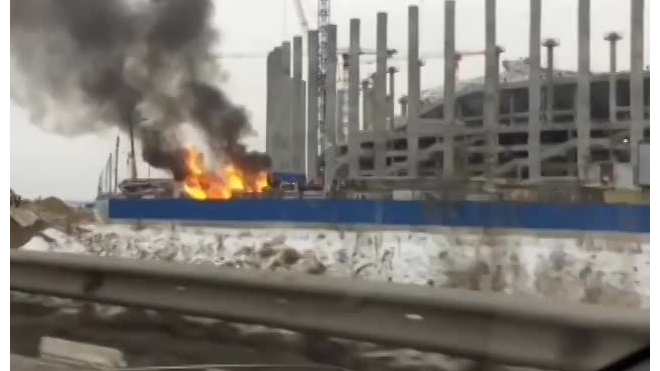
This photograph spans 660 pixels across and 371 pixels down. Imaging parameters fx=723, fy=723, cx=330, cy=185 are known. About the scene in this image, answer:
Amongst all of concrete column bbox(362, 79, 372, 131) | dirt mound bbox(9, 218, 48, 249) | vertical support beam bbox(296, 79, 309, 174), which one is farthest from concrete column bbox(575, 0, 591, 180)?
dirt mound bbox(9, 218, 48, 249)

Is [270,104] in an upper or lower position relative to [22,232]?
upper

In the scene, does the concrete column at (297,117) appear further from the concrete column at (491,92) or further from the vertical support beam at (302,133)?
the concrete column at (491,92)

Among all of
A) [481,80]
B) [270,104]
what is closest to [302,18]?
[270,104]

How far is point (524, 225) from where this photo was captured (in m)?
2.09

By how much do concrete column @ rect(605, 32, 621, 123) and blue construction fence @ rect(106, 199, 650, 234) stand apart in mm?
260

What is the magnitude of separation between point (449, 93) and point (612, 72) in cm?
45

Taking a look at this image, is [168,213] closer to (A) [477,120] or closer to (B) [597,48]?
(A) [477,120]

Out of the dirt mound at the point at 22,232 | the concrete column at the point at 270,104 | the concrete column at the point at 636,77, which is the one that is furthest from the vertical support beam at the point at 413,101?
the dirt mound at the point at 22,232

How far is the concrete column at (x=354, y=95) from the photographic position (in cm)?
219

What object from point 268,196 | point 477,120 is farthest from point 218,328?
point 477,120

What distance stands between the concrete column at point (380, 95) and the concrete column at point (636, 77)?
0.68m

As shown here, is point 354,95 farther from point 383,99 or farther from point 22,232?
point 22,232

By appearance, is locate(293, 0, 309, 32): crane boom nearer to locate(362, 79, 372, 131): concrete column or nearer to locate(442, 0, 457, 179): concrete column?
locate(362, 79, 372, 131): concrete column

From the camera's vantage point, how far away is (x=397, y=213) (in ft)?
7.18
